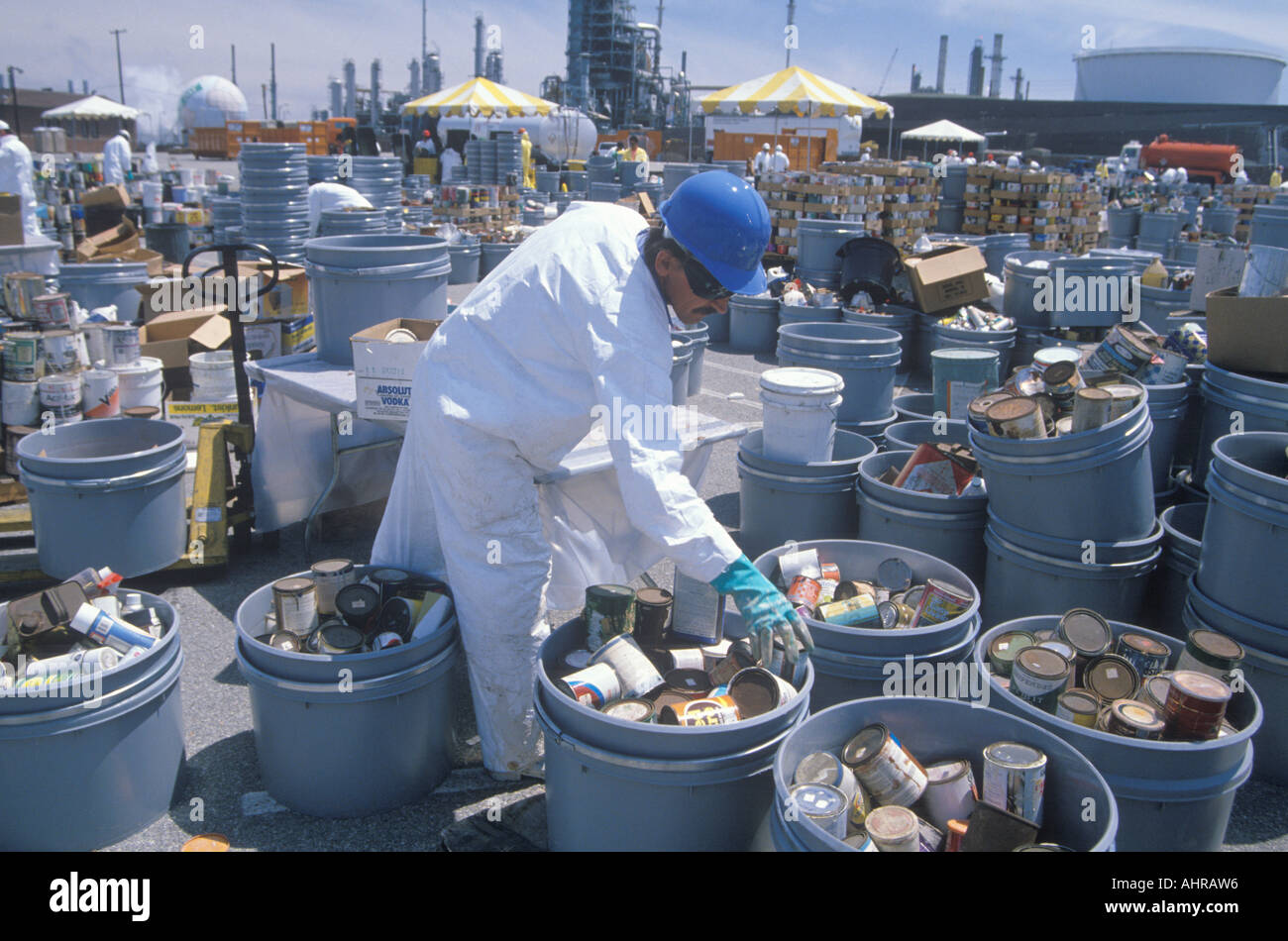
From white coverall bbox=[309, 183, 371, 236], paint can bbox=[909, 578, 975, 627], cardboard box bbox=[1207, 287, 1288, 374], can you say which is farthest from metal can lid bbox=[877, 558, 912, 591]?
white coverall bbox=[309, 183, 371, 236]

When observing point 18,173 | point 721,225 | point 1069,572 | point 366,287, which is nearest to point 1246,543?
point 1069,572

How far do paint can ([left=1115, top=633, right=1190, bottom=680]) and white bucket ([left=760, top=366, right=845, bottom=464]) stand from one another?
5.84 ft

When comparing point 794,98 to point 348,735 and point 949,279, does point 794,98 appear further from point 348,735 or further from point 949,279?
point 348,735

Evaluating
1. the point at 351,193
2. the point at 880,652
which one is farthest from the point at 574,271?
the point at 351,193

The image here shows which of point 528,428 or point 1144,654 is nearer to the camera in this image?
point 528,428

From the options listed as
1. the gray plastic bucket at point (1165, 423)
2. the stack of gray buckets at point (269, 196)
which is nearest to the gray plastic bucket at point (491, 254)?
the stack of gray buckets at point (269, 196)

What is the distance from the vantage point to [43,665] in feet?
9.08

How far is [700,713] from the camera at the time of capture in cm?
240

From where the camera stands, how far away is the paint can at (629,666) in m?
2.63

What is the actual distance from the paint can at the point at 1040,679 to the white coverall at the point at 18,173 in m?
12.7

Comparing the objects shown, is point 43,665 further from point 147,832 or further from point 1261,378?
point 1261,378

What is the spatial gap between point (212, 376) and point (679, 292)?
14.7 ft

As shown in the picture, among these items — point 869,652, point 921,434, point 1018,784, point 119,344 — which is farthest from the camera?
point 119,344
